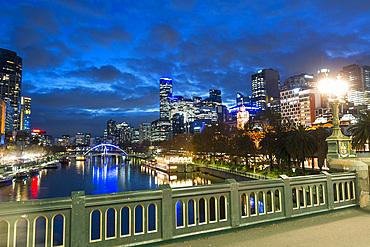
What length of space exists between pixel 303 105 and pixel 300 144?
15599cm

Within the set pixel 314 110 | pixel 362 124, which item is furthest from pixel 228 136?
pixel 314 110

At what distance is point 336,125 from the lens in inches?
482

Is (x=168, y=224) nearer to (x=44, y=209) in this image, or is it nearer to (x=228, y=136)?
(x=44, y=209)

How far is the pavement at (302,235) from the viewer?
693 centimetres

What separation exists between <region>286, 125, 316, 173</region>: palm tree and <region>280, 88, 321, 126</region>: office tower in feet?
461

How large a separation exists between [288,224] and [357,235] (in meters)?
1.92

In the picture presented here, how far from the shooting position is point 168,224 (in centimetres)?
693

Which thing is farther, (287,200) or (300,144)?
(300,144)

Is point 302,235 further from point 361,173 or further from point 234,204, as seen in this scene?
point 361,173

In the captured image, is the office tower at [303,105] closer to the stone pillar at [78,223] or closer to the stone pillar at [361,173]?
the stone pillar at [361,173]

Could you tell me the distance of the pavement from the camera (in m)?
6.93

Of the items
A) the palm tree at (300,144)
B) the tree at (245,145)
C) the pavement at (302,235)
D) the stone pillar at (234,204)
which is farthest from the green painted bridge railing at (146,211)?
the tree at (245,145)

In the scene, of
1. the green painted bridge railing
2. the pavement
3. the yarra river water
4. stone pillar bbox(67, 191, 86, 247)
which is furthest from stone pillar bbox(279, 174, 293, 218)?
the yarra river water

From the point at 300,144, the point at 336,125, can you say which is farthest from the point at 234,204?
the point at 300,144
